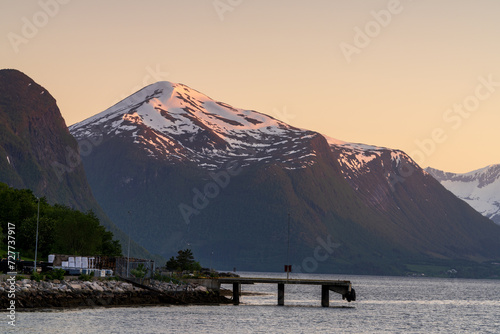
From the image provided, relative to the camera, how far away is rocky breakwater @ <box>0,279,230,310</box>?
A: 11406cm

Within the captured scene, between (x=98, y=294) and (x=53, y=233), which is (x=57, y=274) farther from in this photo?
(x=53, y=233)

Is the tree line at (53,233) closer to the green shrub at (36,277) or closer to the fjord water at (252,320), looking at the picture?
the fjord water at (252,320)

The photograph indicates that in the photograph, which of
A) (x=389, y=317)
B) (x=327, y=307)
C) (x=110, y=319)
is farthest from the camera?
(x=327, y=307)

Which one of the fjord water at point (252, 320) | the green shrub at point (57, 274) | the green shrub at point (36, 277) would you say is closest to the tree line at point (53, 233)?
the fjord water at point (252, 320)

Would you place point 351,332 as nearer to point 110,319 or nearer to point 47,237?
point 110,319

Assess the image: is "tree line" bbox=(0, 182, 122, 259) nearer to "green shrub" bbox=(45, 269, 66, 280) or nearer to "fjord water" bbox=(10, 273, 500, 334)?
"fjord water" bbox=(10, 273, 500, 334)

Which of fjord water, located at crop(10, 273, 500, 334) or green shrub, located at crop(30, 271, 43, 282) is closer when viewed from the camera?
fjord water, located at crop(10, 273, 500, 334)

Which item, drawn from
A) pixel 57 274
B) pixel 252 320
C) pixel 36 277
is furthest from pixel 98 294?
pixel 252 320

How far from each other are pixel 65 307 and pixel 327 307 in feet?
193

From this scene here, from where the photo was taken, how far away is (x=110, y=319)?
111000 millimetres

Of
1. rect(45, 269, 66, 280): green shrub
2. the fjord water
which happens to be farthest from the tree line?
rect(45, 269, 66, 280): green shrub

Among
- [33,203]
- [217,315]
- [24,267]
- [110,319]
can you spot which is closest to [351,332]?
[217,315]

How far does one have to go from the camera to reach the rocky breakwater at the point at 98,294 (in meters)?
114

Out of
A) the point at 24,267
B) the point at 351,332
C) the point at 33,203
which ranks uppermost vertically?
the point at 33,203
